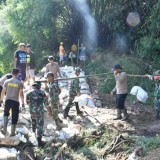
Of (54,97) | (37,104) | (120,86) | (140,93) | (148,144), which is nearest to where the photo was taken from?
(148,144)

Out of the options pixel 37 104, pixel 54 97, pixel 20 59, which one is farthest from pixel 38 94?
pixel 20 59

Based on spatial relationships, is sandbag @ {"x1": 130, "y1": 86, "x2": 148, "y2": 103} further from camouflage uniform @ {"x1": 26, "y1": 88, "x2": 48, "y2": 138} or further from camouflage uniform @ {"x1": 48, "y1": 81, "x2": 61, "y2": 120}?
camouflage uniform @ {"x1": 26, "y1": 88, "x2": 48, "y2": 138}

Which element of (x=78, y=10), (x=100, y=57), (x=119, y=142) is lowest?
(x=119, y=142)

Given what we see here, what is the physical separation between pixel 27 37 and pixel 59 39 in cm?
187

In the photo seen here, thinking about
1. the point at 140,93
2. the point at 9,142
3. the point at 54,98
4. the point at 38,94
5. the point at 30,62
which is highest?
the point at 30,62

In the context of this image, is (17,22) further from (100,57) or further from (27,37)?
(100,57)

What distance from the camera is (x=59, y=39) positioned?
2011 centimetres

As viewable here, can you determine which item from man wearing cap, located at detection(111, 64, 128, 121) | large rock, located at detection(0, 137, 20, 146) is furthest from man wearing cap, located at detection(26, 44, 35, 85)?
large rock, located at detection(0, 137, 20, 146)

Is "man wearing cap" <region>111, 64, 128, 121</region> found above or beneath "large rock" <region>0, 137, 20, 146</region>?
above

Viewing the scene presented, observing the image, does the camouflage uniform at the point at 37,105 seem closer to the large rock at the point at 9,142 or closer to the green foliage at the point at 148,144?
the large rock at the point at 9,142

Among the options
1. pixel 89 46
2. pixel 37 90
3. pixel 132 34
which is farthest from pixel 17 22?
pixel 37 90

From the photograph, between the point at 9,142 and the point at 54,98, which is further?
the point at 54,98

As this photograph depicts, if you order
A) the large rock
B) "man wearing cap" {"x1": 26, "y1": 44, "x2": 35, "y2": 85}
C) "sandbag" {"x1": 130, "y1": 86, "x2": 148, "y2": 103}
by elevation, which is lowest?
A: the large rock

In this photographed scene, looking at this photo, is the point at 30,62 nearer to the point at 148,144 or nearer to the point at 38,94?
the point at 38,94
